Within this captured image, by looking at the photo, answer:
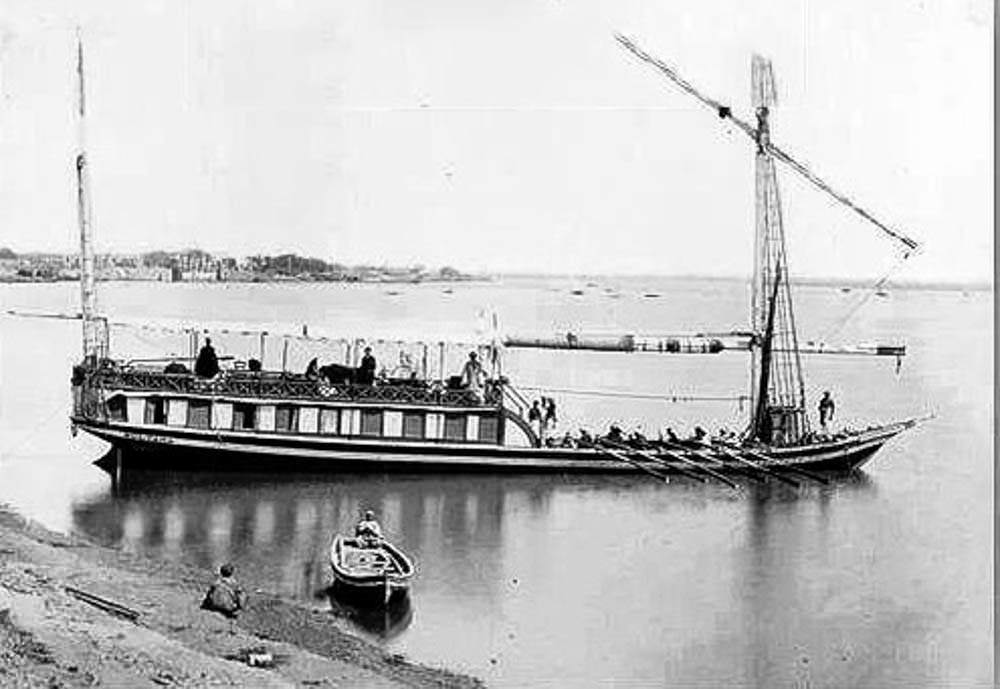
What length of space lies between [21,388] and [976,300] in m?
1.83

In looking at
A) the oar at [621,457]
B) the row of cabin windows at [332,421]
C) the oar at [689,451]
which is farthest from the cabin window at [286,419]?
the oar at [689,451]

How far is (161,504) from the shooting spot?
3121 mm

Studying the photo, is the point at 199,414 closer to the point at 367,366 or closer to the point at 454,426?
the point at 367,366

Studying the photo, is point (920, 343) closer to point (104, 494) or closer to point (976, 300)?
point (976, 300)

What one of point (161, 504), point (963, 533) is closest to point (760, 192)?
point (963, 533)

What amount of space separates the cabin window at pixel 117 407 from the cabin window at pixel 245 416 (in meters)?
0.22

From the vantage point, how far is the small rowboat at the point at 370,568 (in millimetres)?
2941

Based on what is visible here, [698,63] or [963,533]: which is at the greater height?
[698,63]

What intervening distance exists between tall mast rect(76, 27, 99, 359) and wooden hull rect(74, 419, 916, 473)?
0.66 feet

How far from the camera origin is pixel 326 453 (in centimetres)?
318

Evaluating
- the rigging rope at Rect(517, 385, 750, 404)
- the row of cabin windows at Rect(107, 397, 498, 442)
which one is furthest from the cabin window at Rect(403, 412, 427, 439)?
the rigging rope at Rect(517, 385, 750, 404)

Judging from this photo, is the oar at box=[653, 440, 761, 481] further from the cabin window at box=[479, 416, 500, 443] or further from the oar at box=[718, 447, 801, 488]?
the cabin window at box=[479, 416, 500, 443]

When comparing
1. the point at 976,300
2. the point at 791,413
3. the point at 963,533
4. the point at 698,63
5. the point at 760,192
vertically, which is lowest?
the point at 963,533

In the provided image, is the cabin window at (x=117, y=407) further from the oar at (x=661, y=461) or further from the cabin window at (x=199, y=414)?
the oar at (x=661, y=461)
